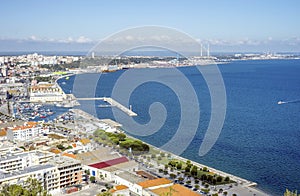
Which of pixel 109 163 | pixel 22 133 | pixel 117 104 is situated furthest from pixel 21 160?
pixel 117 104

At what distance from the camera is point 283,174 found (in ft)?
16.3

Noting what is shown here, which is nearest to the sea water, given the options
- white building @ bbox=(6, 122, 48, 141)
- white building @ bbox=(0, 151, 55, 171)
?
white building @ bbox=(6, 122, 48, 141)

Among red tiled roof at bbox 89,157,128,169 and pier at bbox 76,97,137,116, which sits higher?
pier at bbox 76,97,137,116

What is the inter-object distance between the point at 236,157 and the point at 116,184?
7.16ft

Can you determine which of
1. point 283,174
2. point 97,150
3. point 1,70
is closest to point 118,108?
point 97,150

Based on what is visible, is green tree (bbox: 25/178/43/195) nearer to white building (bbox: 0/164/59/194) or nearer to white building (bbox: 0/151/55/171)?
white building (bbox: 0/164/59/194)

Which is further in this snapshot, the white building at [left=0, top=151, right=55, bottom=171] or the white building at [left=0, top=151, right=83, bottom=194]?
the white building at [left=0, top=151, right=55, bottom=171]

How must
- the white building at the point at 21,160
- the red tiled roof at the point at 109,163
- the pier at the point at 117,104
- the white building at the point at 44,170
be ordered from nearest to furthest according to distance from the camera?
the white building at the point at 44,170 < the white building at the point at 21,160 < the red tiled roof at the point at 109,163 < the pier at the point at 117,104

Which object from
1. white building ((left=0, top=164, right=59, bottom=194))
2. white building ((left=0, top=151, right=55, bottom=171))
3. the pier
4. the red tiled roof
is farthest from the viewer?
the pier

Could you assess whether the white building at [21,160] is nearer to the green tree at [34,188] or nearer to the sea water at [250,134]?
the green tree at [34,188]

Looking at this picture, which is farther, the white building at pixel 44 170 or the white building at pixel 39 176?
the white building at pixel 44 170

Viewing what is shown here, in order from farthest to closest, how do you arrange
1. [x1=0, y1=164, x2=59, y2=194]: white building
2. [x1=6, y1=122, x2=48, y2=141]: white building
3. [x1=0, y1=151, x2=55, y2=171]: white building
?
[x1=6, y1=122, x2=48, y2=141]: white building
[x1=0, y1=151, x2=55, y2=171]: white building
[x1=0, y1=164, x2=59, y2=194]: white building

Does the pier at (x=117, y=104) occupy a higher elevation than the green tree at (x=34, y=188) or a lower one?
lower

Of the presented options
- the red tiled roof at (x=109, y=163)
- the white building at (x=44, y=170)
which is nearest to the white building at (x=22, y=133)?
the white building at (x=44, y=170)
